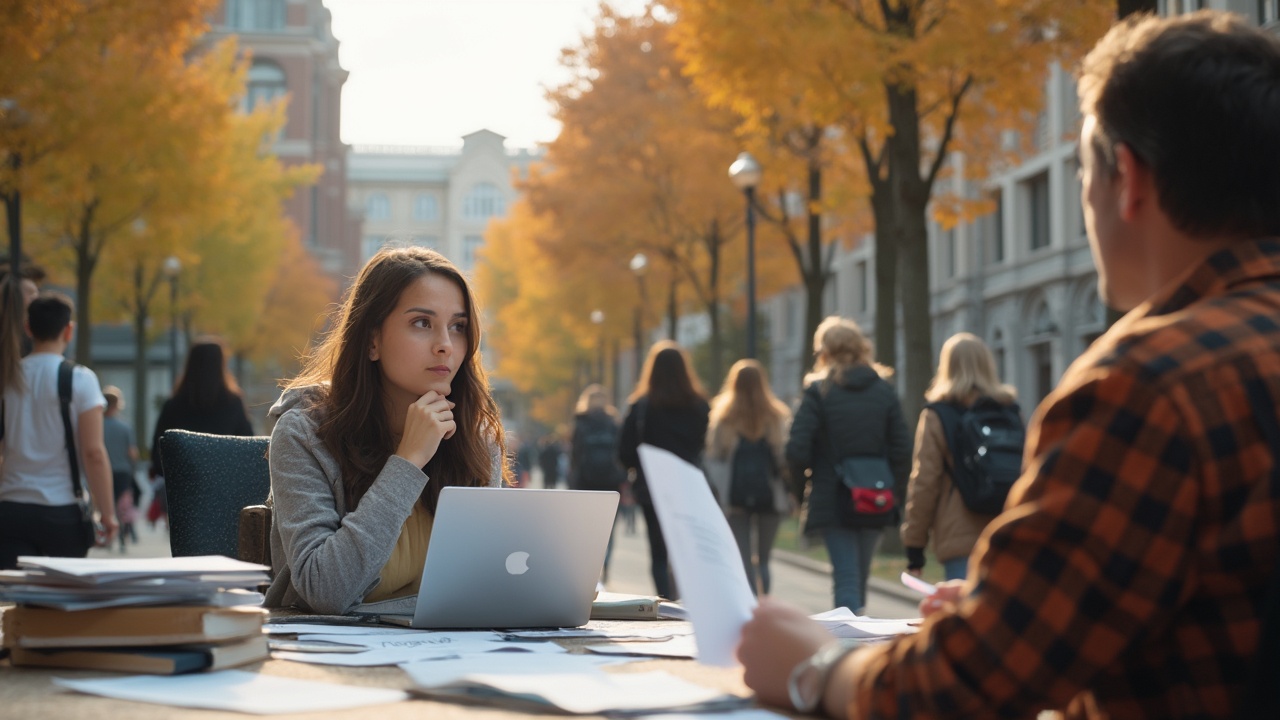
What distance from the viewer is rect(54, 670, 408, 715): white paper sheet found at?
1.92m

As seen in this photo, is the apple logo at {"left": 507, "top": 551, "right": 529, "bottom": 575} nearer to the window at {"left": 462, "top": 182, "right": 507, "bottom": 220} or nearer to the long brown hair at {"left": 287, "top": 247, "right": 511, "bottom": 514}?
the long brown hair at {"left": 287, "top": 247, "right": 511, "bottom": 514}

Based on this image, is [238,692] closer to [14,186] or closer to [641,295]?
[14,186]

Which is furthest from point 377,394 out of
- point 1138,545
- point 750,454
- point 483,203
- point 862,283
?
point 483,203

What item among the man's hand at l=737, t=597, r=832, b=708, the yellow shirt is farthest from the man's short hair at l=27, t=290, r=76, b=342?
the man's hand at l=737, t=597, r=832, b=708

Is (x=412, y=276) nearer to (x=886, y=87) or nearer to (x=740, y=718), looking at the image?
(x=740, y=718)

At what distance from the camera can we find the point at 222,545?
4000 millimetres

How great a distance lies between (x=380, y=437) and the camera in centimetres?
359

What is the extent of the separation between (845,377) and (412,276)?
5620 millimetres

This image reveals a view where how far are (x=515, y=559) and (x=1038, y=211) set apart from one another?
27.0m

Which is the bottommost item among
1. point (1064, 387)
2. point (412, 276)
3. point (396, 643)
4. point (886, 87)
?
point (396, 643)

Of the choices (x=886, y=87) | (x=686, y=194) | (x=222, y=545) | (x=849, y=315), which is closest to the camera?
(x=222, y=545)

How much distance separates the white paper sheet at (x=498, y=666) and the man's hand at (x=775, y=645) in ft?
1.14

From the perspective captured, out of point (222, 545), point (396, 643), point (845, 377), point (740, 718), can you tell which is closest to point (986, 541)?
point (740, 718)

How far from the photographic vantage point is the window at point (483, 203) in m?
113
